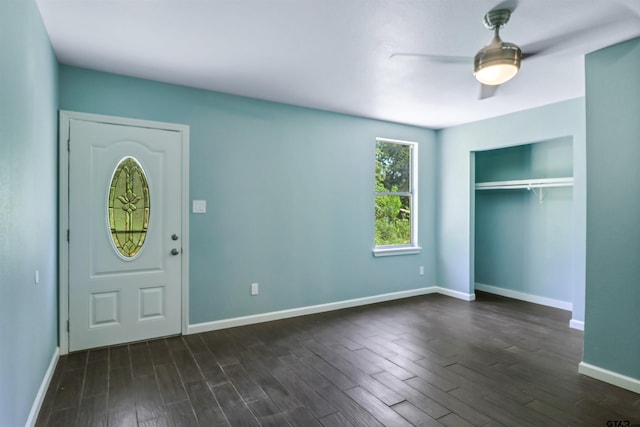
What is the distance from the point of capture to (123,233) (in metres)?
3.30

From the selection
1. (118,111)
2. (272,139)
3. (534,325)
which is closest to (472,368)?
(534,325)

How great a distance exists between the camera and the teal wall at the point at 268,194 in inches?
138

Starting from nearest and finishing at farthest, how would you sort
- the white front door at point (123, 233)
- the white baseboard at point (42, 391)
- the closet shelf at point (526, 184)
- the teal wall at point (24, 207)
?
the teal wall at point (24, 207) < the white baseboard at point (42, 391) < the white front door at point (123, 233) < the closet shelf at point (526, 184)

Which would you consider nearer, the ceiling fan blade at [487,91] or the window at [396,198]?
the ceiling fan blade at [487,91]

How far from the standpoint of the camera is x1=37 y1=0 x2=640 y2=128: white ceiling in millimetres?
2182

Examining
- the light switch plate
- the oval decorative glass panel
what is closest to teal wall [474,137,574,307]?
the light switch plate

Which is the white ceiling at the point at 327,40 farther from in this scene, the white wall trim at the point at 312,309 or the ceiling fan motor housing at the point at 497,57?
the white wall trim at the point at 312,309

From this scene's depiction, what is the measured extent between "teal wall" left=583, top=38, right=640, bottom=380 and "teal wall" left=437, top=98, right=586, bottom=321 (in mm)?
1335

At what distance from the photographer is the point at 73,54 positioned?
2.85 meters

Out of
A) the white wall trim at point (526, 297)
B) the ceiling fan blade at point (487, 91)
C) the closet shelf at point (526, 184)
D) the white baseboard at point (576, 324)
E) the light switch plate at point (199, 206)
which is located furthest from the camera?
the white wall trim at point (526, 297)

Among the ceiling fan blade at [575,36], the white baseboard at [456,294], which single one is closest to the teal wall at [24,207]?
the ceiling fan blade at [575,36]

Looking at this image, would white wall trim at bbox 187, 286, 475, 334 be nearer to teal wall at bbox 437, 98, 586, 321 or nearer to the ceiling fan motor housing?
teal wall at bbox 437, 98, 586, 321

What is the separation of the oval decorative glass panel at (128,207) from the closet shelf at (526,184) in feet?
14.7

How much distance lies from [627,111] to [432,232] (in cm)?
311
